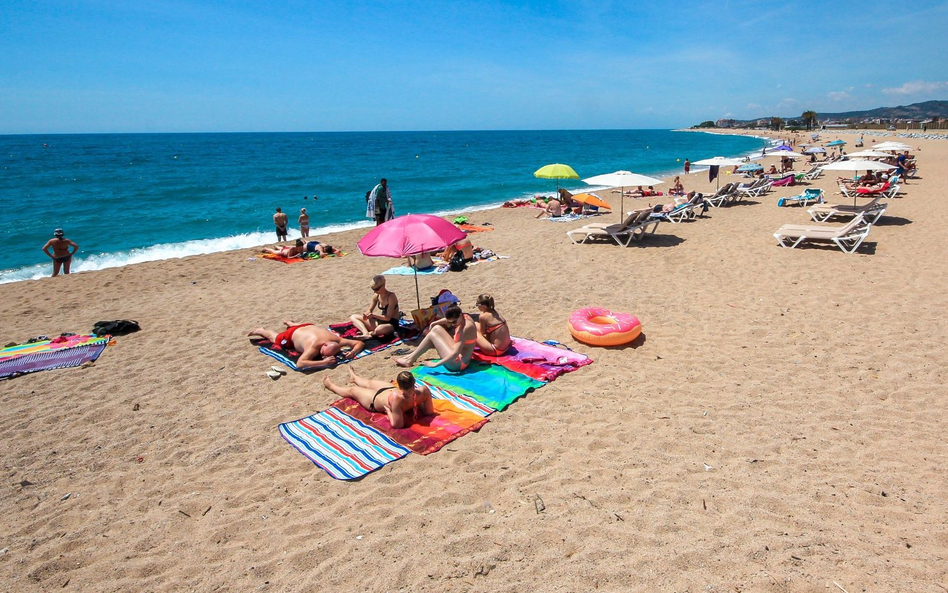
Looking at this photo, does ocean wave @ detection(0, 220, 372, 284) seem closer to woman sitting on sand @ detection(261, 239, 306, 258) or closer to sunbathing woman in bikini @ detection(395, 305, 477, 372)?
woman sitting on sand @ detection(261, 239, 306, 258)

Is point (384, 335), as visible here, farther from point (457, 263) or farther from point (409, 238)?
point (457, 263)

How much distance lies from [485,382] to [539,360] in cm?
71

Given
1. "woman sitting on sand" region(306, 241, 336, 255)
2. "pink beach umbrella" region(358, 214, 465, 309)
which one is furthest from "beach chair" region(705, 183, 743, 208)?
"pink beach umbrella" region(358, 214, 465, 309)

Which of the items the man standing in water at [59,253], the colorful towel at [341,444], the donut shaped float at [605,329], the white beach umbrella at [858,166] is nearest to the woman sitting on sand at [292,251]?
the man standing in water at [59,253]

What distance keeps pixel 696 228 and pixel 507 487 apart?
1088 centimetres

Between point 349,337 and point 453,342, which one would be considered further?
point 349,337

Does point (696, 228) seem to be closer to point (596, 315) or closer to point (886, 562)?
point (596, 315)

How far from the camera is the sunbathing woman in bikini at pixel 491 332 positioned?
19.1ft

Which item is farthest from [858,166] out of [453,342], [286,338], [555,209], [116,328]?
[116,328]

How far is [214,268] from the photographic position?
38.4ft

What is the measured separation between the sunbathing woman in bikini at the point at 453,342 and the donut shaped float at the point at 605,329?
1318 millimetres

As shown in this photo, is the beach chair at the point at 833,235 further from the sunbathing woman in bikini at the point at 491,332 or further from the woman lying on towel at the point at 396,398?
the woman lying on towel at the point at 396,398

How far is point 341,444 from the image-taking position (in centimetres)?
429

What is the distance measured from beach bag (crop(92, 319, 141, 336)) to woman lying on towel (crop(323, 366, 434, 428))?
13.6 feet
